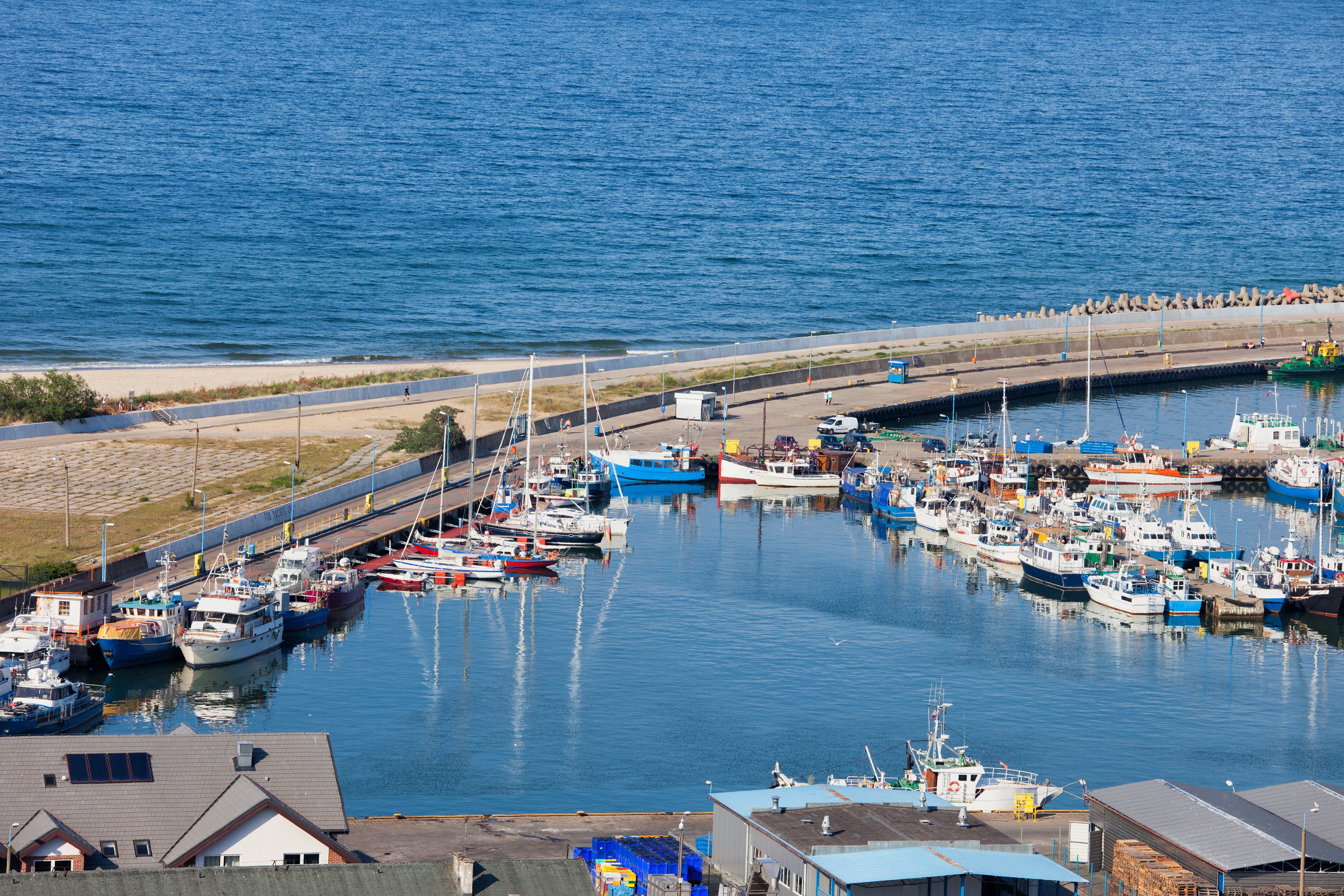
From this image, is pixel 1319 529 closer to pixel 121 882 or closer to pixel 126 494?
pixel 126 494

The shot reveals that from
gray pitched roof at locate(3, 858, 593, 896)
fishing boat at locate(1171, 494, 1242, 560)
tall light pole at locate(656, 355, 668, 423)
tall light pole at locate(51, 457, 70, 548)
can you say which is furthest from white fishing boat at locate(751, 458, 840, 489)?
gray pitched roof at locate(3, 858, 593, 896)

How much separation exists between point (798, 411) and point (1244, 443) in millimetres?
31237

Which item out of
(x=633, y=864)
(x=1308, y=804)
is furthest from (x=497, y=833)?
(x=1308, y=804)

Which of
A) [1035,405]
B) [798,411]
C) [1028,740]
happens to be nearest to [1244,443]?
[1035,405]

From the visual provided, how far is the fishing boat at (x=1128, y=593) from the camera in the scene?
272 ft

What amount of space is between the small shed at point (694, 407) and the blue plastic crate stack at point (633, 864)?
74.3 meters

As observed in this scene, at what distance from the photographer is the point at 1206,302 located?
174500 millimetres

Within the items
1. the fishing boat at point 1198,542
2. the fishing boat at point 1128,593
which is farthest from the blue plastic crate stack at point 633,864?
the fishing boat at point 1198,542

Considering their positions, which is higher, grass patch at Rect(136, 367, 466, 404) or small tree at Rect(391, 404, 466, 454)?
grass patch at Rect(136, 367, 466, 404)

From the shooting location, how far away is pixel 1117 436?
396 ft

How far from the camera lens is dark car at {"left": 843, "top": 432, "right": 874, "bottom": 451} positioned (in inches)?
4405

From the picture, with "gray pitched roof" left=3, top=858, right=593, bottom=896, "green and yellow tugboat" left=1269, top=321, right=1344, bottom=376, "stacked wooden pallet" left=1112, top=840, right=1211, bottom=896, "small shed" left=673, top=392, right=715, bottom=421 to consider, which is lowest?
"stacked wooden pallet" left=1112, top=840, right=1211, bottom=896

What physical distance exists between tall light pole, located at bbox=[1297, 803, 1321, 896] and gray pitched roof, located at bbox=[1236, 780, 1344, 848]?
0.37 metres

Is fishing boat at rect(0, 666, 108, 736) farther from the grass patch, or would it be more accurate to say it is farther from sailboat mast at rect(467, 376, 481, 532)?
the grass patch
